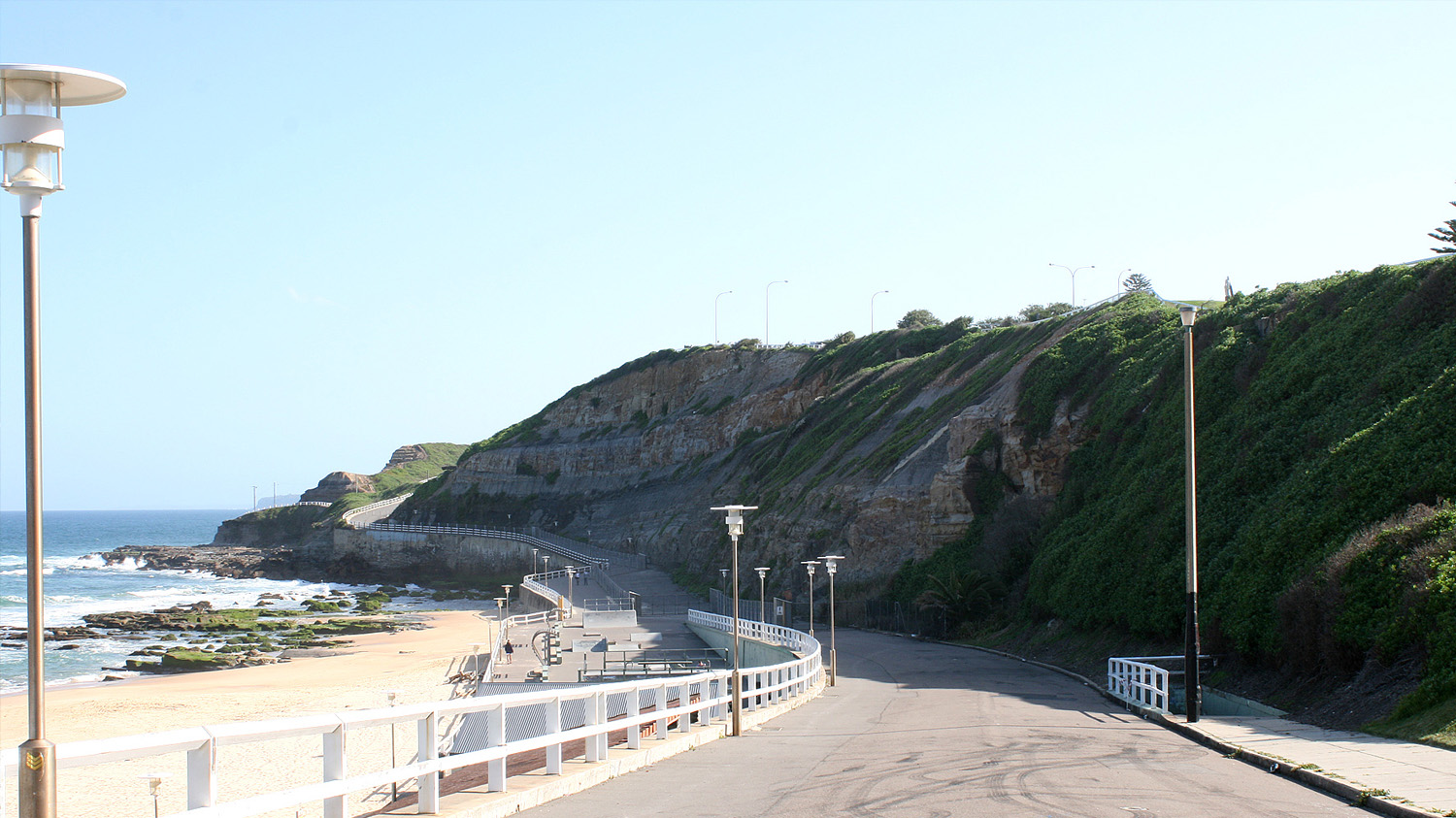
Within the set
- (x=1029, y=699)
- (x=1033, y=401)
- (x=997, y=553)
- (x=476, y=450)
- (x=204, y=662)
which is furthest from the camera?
(x=476, y=450)

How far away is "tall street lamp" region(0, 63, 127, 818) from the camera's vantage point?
5.39m

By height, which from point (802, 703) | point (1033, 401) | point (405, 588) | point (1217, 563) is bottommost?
point (405, 588)

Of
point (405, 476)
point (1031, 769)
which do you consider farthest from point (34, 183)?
point (405, 476)

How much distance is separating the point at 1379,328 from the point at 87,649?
56111 mm

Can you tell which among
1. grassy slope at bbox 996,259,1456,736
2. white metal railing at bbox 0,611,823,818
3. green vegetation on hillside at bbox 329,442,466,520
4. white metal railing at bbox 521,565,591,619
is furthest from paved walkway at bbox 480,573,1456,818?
green vegetation on hillside at bbox 329,442,466,520

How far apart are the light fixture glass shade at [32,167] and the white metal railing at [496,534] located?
70.5m

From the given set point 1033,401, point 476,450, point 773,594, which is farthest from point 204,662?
point 476,450

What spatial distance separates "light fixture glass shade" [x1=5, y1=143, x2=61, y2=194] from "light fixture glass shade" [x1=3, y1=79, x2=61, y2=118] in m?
0.20

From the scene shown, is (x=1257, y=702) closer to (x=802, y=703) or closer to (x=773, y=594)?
(x=802, y=703)

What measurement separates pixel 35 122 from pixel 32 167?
10.0 inches

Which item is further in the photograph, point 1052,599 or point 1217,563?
point 1052,599

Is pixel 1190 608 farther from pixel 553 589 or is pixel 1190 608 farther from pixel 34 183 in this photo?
pixel 553 589

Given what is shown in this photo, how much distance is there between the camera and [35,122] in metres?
5.98

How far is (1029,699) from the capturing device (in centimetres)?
2170
